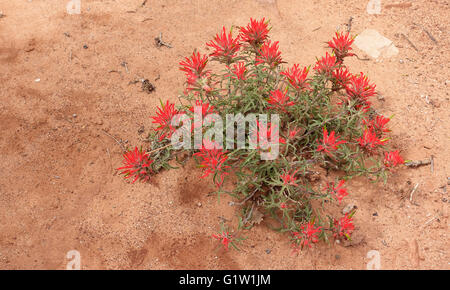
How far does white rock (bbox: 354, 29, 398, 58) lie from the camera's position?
3334 millimetres

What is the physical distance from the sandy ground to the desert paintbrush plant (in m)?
0.18

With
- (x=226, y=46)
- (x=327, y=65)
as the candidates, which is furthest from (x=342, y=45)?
(x=226, y=46)

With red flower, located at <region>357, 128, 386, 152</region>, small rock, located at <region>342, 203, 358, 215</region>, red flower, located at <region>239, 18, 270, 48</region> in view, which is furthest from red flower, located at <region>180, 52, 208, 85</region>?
small rock, located at <region>342, 203, 358, 215</region>

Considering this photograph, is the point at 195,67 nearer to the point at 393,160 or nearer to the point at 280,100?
the point at 280,100

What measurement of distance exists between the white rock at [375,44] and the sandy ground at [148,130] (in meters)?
0.08

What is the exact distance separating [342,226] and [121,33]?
9.11 feet

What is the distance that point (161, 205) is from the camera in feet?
8.24

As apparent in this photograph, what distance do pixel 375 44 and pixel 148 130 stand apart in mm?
2298

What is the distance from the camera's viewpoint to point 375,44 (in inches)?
134

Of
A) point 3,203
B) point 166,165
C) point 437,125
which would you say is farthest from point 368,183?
point 3,203
